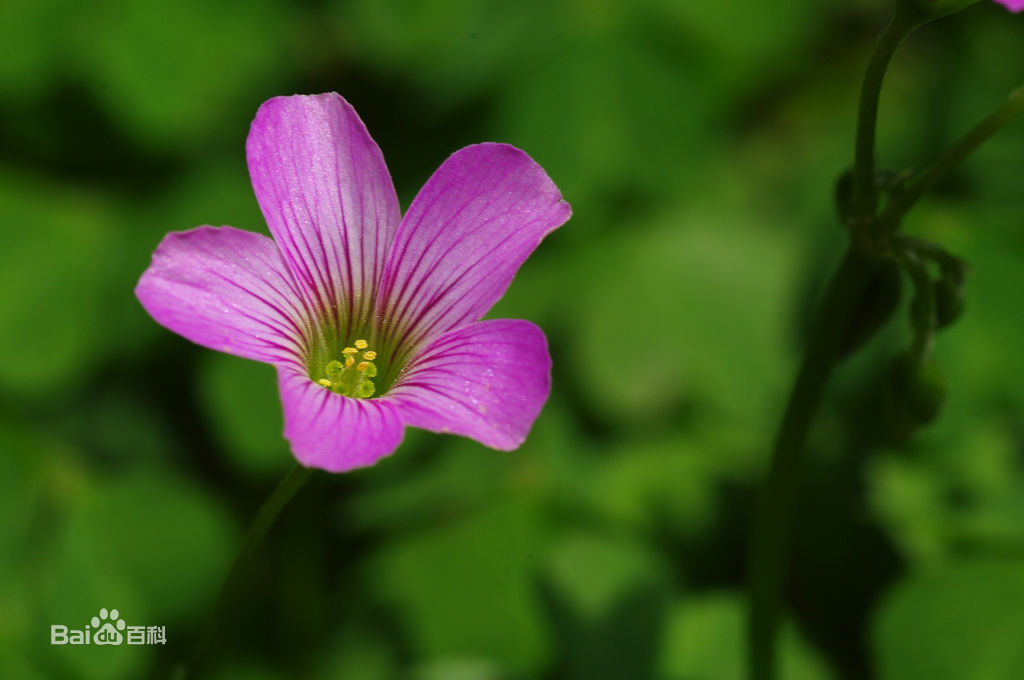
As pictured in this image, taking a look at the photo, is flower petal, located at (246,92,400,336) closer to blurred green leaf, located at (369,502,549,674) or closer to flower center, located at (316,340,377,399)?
flower center, located at (316,340,377,399)

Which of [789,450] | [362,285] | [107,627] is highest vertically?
[362,285]

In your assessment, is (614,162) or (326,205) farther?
(614,162)

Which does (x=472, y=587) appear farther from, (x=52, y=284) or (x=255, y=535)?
(x=52, y=284)

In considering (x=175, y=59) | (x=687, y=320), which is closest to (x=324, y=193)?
(x=687, y=320)

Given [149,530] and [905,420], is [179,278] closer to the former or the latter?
[905,420]

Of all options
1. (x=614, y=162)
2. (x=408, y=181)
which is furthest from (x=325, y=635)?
(x=614, y=162)

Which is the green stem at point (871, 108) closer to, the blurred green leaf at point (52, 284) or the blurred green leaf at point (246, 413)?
the blurred green leaf at point (246, 413)

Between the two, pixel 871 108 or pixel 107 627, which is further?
pixel 107 627
